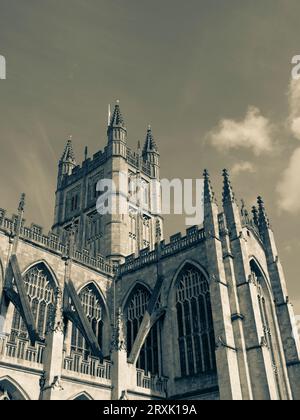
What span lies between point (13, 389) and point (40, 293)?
819 centimetres

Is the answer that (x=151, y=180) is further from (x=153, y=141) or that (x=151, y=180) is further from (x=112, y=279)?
(x=112, y=279)

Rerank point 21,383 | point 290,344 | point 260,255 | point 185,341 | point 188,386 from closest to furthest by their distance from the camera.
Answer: point 21,383, point 188,386, point 185,341, point 290,344, point 260,255

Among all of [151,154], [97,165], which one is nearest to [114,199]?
[97,165]

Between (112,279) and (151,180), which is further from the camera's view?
(151,180)

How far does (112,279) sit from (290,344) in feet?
43.5

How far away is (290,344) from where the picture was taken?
2786 centimetres

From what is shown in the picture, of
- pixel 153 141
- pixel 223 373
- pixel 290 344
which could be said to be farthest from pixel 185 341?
pixel 153 141

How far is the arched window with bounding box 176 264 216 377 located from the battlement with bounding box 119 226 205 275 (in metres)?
1.56

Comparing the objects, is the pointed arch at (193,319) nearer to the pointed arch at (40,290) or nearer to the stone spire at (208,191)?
the stone spire at (208,191)

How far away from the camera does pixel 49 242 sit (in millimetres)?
27031

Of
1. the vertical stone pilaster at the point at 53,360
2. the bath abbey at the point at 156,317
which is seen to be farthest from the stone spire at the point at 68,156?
the vertical stone pilaster at the point at 53,360

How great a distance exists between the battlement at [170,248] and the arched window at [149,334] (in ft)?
6.17

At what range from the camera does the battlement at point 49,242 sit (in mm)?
24891
